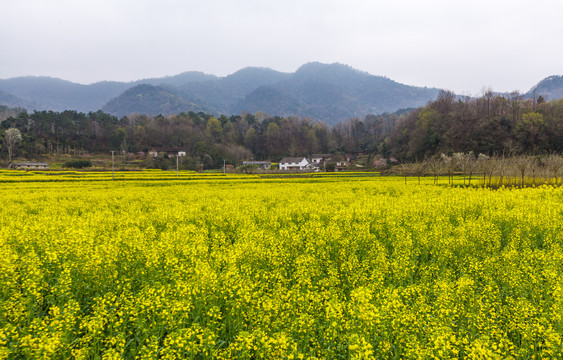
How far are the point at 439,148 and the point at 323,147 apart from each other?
73.9 meters

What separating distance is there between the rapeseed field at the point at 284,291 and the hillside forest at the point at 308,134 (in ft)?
216

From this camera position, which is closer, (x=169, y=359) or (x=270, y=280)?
(x=169, y=359)

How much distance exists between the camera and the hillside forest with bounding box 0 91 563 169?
7450 centimetres

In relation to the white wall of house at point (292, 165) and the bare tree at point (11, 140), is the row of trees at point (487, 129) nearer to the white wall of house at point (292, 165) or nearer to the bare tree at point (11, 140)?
the white wall of house at point (292, 165)

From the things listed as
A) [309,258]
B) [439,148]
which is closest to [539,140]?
[439,148]

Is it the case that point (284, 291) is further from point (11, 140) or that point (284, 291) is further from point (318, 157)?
point (318, 157)

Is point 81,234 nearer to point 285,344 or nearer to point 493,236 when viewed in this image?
point 285,344

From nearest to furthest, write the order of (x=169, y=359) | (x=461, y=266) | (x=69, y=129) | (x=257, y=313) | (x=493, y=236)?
(x=169, y=359) → (x=257, y=313) → (x=461, y=266) → (x=493, y=236) → (x=69, y=129)

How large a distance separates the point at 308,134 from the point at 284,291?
154m

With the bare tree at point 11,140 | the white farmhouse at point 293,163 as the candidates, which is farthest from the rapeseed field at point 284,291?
the white farmhouse at point 293,163

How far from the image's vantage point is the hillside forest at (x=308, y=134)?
74500mm

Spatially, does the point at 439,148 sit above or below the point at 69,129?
below

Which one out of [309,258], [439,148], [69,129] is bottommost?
[309,258]

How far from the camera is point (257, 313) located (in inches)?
210
